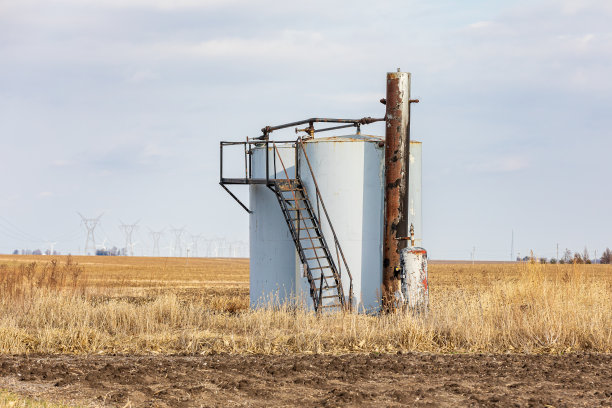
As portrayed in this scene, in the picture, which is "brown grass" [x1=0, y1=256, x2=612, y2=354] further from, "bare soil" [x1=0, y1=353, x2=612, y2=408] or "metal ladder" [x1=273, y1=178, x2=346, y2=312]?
"metal ladder" [x1=273, y1=178, x2=346, y2=312]

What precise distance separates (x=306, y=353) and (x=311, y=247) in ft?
19.6

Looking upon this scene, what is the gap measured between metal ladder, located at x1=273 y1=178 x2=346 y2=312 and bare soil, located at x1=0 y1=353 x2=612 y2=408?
5.75m

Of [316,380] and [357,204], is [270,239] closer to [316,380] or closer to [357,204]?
[357,204]

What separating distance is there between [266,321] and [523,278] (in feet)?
20.4

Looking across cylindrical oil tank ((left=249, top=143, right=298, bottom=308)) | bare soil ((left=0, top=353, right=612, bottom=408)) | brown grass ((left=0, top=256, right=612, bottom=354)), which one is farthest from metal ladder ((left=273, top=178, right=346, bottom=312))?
bare soil ((left=0, top=353, right=612, bottom=408))

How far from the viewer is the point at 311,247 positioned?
63.4ft

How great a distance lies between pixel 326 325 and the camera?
611 inches

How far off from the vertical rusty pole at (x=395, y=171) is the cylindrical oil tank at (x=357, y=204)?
0.33 meters

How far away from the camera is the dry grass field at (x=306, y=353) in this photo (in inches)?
383

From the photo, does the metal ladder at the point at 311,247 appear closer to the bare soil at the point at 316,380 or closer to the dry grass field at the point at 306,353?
the dry grass field at the point at 306,353

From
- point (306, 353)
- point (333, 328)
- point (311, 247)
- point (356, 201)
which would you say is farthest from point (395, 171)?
point (306, 353)

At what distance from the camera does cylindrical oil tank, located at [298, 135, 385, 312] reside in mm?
19141

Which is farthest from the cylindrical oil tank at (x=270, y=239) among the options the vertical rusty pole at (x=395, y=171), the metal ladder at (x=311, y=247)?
the vertical rusty pole at (x=395, y=171)

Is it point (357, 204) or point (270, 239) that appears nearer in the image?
point (357, 204)
